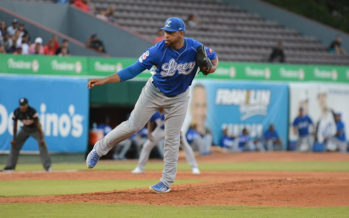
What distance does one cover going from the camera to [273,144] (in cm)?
2569

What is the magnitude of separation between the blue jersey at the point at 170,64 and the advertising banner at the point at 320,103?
654 inches

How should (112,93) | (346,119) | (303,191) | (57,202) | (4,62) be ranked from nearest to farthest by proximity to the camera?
(57,202) < (303,191) < (4,62) < (112,93) < (346,119)

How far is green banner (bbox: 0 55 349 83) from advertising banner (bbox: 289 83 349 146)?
369 mm

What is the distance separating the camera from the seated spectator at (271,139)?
1004 inches

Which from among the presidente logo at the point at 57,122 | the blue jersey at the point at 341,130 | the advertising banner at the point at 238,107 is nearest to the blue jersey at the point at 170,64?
the presidente logo at the point at 57,122

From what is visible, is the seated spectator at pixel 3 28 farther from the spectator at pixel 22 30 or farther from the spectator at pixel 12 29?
the spectator at pixel 22 30

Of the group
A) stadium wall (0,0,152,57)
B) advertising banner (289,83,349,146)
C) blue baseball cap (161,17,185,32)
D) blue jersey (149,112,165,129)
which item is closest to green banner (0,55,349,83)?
advertising banner (289,83,349,146)

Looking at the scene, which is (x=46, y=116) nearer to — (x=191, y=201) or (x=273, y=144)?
(x=273, y=144)

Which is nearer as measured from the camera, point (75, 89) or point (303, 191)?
point (303, 191)

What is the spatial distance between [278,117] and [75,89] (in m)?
8.62

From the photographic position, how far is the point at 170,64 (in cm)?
953

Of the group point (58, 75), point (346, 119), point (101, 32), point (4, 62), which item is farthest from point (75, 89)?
point (346, 119)

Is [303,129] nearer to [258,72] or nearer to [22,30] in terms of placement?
[258,72]

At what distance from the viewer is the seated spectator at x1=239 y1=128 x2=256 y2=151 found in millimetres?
25075
